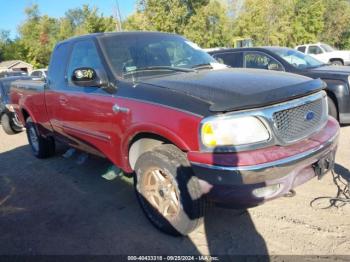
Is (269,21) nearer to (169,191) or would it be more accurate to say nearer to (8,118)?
(8,118)

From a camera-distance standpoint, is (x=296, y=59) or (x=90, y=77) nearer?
(x=90, y=77)

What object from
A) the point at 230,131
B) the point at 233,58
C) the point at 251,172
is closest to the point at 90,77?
the point at 230,131

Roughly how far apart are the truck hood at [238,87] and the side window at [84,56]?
2.80 ft

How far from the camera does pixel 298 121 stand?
3125 millimetres

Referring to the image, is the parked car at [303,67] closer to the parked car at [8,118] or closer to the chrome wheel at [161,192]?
the chrome wheel at [161,192]

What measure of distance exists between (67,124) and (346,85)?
489 centimetres

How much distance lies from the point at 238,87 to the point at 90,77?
1.64 metres

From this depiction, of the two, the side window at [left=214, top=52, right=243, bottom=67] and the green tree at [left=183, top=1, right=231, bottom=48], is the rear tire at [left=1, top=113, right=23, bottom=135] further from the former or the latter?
the green tree at [left=183, top=1, right=231, bottom=48]

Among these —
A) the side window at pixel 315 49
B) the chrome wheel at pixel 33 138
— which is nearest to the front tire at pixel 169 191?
the chrome wheel at pixel 33 138

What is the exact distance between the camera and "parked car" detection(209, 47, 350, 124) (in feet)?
21.5

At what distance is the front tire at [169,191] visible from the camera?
307cm

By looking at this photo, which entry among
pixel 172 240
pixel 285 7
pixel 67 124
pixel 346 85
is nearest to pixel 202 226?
pixel 172 240

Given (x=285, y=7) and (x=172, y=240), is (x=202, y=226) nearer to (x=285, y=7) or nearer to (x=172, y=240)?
(x=172, y=240)

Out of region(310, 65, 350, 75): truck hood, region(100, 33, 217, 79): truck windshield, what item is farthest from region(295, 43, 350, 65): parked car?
region(100, 33, 217, 79): truck windshield
